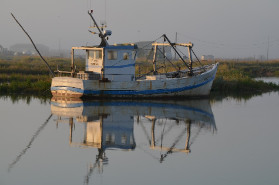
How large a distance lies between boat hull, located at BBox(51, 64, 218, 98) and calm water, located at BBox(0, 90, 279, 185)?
142 centimetres

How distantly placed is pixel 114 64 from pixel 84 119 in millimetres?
7199

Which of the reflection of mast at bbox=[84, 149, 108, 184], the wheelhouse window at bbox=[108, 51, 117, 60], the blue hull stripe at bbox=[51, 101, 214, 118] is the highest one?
the wheelhouse window at bbox=[108, 51, 117, 60]

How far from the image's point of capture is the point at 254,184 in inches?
385

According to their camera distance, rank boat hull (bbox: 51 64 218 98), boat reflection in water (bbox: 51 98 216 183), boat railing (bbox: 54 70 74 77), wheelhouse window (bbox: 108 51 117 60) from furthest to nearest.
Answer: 1. boat railing (bbox: 54 70 74 77)
2. wheelhouse window (bbox: 108 51 117 60)
3. boat hull (bbox: 51 64 218 98)
4. boat reflection in water (bbox: 51 98 216 183)

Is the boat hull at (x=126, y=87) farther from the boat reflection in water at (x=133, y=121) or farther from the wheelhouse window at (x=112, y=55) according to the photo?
the wheelhouse window at (x=112, y=55)

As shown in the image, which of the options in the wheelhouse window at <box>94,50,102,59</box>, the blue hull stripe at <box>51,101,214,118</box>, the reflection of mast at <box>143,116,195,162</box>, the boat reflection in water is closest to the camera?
the reflection of mast at <box>143,116,195,162</box>

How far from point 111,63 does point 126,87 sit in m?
1.58

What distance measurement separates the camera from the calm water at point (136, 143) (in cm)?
1028

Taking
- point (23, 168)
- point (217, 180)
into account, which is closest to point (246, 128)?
point (217, 180)

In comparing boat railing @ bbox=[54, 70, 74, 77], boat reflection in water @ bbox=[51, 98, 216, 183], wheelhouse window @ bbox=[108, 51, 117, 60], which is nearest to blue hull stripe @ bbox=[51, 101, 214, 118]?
boat reflection in water @ bbox=[51, 98, 216, 183]

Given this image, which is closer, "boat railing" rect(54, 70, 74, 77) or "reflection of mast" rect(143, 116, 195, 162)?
"reflection of mast" rect(143, 116, 195, 162)

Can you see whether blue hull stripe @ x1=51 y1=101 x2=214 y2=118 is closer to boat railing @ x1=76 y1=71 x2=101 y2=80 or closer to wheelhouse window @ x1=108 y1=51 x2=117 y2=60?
boat railing @ x1=76 y1=71 x2=101 y2=80

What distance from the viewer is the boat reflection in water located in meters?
13.8

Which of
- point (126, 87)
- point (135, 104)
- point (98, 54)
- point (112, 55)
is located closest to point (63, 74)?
point (98, 54)
